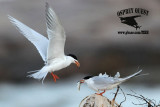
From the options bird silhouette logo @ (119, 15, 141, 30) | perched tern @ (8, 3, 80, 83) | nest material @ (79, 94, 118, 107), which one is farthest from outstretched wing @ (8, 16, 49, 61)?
bird silhouette logo @ (119, 15, 141, 30)

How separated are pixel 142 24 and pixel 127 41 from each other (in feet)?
0.85

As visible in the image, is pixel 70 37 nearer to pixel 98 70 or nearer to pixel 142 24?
pixel 98 70

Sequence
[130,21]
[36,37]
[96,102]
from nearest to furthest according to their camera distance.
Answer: [96,102], [36,37], [130,21]

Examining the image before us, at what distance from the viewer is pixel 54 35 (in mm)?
2201

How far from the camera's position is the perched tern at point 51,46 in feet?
6.87

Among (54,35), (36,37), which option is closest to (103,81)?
(54,35)

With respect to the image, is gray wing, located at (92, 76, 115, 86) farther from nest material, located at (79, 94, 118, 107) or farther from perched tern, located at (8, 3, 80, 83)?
perched tern, located at (8, 3, 80, 83)

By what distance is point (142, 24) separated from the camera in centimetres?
309

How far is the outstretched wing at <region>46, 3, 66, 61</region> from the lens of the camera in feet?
6.72

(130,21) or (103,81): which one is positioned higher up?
(130,21)

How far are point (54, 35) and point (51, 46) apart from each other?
0.48 feet

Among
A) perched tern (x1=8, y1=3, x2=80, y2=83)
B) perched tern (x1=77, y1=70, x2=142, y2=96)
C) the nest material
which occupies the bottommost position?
the nest material

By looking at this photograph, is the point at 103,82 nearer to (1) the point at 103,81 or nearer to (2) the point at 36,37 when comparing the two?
(1) the point at 103,81

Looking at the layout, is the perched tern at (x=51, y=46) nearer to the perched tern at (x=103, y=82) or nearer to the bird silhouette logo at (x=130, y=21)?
the perched tern at (x=103, y=82)
